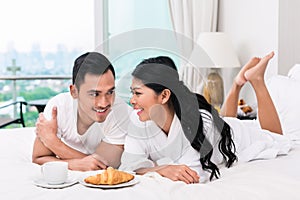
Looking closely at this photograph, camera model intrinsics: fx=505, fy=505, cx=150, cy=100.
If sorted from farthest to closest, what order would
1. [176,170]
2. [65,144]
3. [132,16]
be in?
[132,16] → [65,144] → [176,170]

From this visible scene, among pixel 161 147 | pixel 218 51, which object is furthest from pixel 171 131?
pixel 218 51

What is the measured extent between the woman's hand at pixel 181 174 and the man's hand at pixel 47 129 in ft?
1.60

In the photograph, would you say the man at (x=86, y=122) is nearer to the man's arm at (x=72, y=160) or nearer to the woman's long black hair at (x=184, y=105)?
the man's arm at (x=72, y=160)

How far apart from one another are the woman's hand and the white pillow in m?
0.96

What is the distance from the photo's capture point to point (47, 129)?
193 cm

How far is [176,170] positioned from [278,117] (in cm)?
90

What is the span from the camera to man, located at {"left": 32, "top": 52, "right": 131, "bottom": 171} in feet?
5.71

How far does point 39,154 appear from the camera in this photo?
1990 mm

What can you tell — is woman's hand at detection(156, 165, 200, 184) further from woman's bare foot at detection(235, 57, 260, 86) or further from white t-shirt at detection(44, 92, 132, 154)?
woman's bare foot at detection(235, 57, 260, 86)

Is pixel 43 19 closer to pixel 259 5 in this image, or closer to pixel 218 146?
pixel 259 5

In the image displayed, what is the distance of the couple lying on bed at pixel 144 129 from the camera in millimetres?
1709

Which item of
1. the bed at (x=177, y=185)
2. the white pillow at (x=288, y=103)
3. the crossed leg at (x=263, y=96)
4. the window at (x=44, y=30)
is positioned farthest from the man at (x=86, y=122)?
the window at (x=44, y=30)

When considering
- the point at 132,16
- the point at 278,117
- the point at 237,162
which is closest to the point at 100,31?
the point at 132,16

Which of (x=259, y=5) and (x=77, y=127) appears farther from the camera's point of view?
(x=259, y=5)
